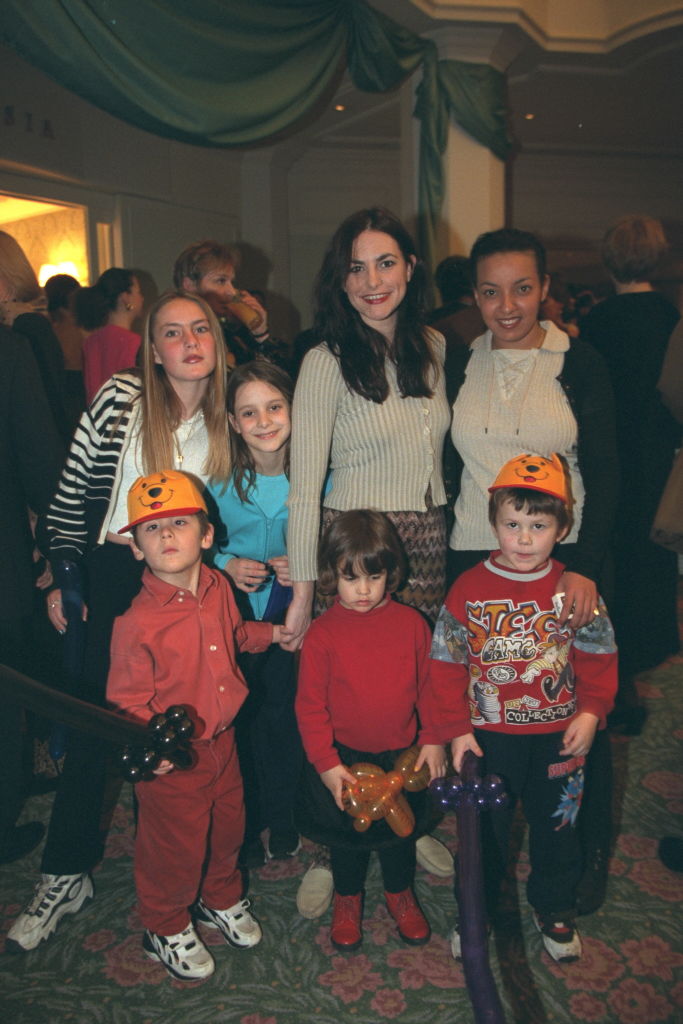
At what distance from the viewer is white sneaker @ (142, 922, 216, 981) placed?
5.44 feet

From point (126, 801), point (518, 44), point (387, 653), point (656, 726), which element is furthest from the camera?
point (518, 44)

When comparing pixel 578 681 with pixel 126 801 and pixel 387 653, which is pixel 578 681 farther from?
pixel 126 801

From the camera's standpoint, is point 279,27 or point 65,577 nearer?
point 65,577

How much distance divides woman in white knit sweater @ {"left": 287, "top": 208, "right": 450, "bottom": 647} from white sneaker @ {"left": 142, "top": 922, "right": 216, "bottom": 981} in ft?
2.25

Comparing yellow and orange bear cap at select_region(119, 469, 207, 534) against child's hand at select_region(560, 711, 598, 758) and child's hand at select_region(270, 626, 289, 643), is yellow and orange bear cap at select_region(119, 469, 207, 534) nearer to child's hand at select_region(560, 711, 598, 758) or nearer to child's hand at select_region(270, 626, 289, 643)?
child's hand at select_region(270, 626, 289, 643)

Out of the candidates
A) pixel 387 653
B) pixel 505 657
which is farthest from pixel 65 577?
pixel 505 657

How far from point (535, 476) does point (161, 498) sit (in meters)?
0.76

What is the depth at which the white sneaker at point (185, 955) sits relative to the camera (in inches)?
65.2

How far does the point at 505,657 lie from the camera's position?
161cm

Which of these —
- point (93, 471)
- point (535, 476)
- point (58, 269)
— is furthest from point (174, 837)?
point (58, 269)

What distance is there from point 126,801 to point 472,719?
1279 millimetres

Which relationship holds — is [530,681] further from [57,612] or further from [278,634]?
[57,612]

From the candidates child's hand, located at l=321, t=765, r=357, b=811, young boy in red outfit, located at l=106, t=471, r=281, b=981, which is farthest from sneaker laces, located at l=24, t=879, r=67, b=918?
child's hand, located at l=321, t=765, r=357, b=811

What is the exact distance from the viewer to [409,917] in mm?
1767
